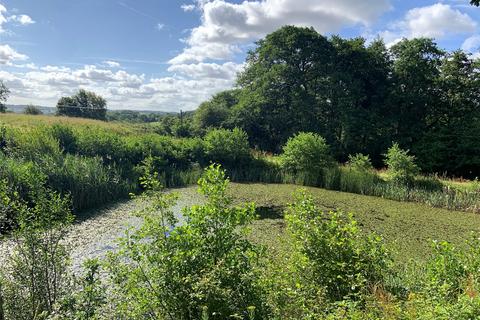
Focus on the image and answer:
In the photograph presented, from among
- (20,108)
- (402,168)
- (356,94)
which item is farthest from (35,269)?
(20,108)

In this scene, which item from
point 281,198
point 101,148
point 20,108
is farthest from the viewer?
point 20,108

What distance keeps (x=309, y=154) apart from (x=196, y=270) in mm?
9857

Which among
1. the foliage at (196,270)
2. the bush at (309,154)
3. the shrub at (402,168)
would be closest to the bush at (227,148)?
the bush at (309,154)

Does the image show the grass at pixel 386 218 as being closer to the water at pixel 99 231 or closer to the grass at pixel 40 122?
the water at pixel 99 231

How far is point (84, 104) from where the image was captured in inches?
1933

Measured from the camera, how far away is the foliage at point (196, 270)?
92.9 inches

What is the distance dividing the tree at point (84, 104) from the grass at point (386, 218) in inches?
1451

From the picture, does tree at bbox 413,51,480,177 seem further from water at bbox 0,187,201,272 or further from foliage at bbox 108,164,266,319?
foliage at bbox 108,164,266,319

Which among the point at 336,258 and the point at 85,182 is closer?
the point at 336,258

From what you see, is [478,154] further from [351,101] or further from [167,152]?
[167,152]

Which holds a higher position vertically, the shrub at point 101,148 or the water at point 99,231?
the shrub at point 101,148

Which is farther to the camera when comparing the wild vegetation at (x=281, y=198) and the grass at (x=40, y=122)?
the grass at (x=40, y=122)

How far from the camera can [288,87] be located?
63.3ft

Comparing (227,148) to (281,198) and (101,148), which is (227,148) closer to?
(281,198)
